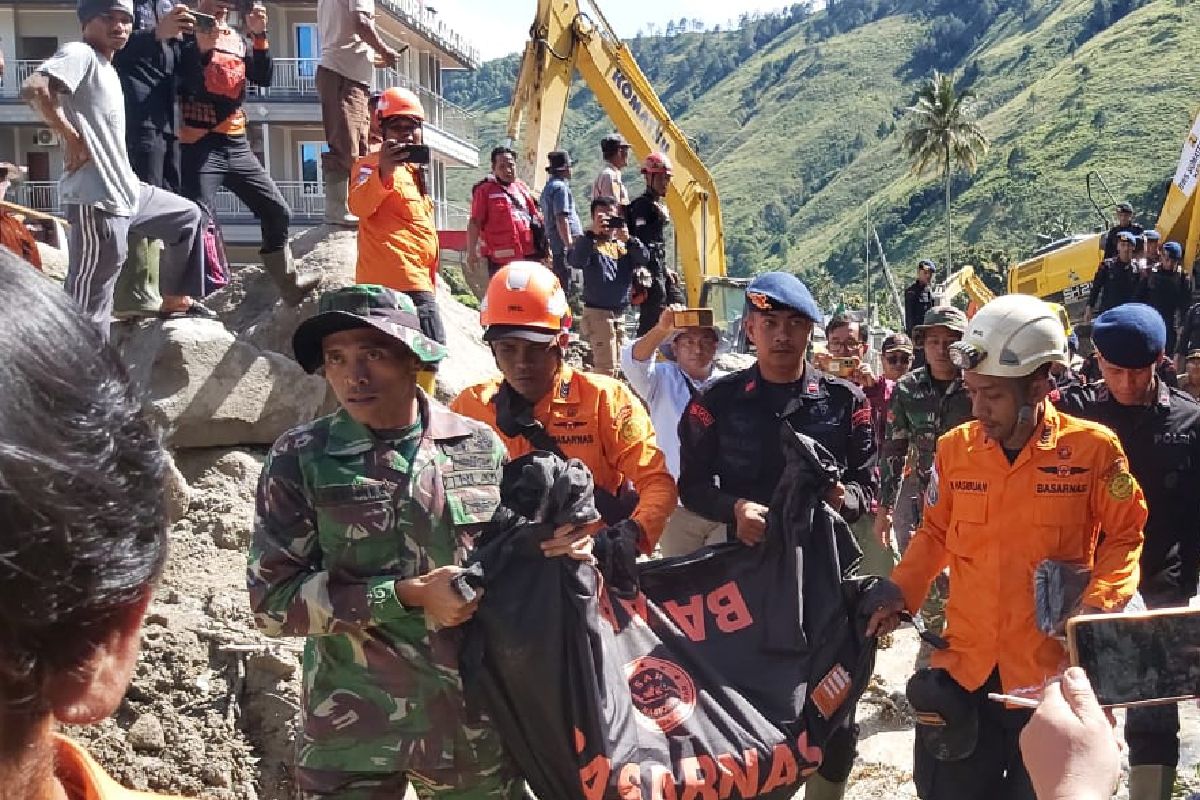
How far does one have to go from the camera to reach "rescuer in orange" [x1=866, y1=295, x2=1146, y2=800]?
10.9ft

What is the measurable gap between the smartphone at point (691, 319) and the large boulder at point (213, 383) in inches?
86.9

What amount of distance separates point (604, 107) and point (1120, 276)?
20.7 ft

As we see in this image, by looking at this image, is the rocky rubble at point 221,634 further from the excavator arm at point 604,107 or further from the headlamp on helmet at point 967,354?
the excavator arm at point 604,107

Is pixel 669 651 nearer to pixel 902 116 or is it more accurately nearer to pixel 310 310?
pixel 310 310

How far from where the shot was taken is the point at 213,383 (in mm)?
6133

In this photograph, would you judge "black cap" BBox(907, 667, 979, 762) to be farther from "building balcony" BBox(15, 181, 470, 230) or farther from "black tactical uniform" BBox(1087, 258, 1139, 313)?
"building balcony" BBox(15, 181, 470, 230)

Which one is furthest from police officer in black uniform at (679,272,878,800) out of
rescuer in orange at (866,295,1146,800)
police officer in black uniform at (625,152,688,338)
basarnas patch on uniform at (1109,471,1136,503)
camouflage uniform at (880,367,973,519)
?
police officer in black uniform at (625,152,688,338)

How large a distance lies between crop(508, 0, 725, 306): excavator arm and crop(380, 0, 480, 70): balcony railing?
803 inches

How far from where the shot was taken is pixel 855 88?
143m

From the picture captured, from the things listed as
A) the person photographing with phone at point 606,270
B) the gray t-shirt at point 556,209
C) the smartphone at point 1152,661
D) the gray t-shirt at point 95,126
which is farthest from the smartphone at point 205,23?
the smartphone at point 1152,661

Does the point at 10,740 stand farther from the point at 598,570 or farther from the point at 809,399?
the point at 809,399

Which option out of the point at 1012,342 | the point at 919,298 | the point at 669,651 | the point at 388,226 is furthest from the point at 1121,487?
the point at 919,298

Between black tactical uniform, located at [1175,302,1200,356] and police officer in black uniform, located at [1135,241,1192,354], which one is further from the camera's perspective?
police officer in black uniform, located at [1135,241,1192,354]

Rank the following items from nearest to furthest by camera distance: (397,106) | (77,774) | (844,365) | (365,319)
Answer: (77,774) < (365,319) < (397,106) < (844,365)
